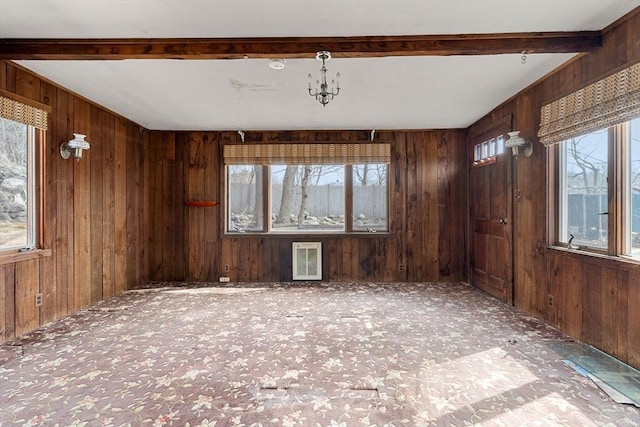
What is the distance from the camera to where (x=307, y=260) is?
16.3 feet

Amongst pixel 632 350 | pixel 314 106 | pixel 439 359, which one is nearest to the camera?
pixel 632 350

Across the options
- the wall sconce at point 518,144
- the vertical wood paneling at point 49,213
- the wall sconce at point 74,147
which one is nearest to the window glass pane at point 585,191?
the wall sconce at point 518,144

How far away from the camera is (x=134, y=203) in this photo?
15.5ft

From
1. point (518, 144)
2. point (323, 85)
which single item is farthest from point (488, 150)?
point (323, 85)

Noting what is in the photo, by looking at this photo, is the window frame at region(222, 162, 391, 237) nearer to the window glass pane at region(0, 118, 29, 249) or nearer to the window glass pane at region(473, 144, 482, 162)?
the window glass pane at region(473, 144, 482, 162)

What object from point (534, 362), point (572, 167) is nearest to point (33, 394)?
point (534, 362)

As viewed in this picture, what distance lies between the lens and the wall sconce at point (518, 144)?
3373mm

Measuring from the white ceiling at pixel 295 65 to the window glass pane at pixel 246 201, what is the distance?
2.81 ft

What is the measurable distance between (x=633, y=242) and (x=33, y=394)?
13.6 ft

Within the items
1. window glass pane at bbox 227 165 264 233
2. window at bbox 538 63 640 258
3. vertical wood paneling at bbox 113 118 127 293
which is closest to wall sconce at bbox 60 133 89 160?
vertical wood paneling at bbox 113 118 127 293

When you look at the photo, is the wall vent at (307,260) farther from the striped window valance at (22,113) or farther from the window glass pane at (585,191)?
the striped window valance at (22,113)

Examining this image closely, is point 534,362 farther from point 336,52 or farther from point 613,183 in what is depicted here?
point 336,52

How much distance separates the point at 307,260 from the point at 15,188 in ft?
11.3

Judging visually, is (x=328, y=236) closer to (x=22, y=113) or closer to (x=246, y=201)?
(x=246, y=201)
